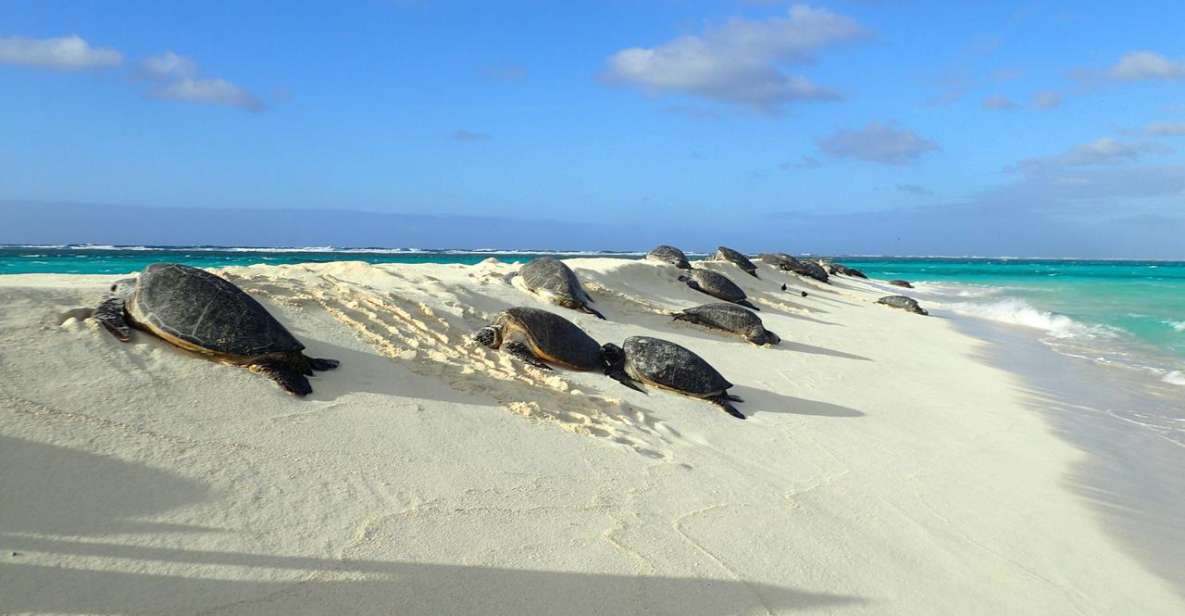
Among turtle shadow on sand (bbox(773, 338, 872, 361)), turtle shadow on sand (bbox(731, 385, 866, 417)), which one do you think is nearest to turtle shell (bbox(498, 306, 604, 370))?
turtle shadow on sand (bbox(731, 385, 866, 417))

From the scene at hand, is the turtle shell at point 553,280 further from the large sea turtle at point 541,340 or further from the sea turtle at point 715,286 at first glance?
the sea turtle at point 715,286

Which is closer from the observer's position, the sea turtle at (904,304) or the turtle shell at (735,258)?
the sea turtle at (904,304)

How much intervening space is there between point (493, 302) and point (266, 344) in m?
4.84

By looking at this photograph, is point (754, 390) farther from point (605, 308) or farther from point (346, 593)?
point (346, 593)

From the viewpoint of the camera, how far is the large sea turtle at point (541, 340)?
23.7ft

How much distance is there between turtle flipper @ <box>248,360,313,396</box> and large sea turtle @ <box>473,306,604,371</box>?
2.48 metres

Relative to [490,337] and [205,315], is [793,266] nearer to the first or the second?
[490,337]

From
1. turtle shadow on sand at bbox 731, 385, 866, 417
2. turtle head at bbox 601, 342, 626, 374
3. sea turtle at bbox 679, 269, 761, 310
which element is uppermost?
sea turtle at bbox 679, 269, 761, 310

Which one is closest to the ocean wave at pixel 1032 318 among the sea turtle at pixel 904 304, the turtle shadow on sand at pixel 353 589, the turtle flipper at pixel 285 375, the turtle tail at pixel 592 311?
the sea turtle at pixel 904 304

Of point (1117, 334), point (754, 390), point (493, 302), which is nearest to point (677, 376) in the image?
point (754, 390)

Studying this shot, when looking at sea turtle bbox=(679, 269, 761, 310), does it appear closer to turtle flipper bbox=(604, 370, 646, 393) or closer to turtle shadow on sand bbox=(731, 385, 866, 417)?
turtle shadow on sand bbox=(731, 385, 866, 417)

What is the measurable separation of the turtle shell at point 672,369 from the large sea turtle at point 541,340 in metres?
0.46

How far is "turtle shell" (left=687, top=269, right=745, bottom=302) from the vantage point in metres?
17.1

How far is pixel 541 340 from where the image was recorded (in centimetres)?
725
